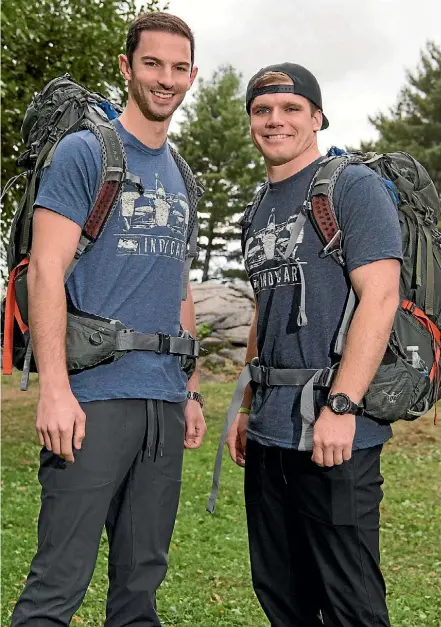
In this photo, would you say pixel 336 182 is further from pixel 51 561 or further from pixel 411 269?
pixel 51 561

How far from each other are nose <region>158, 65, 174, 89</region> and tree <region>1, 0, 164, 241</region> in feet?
29.1

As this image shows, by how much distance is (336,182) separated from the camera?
3.56 meters

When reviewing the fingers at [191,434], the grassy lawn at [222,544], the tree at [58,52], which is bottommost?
the grassy lawn at [222,544]

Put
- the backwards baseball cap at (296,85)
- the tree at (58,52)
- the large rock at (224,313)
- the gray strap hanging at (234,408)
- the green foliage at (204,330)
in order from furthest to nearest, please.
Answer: the large rock at (224,313) → the green foliage at (204,330) → the tree at (58,52) → the gray strap hanging at (234,408) → the backwards baseball cap at (296,85)

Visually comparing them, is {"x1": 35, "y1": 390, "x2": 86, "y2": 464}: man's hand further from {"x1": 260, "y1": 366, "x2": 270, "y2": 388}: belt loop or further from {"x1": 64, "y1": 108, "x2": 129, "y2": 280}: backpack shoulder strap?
{"x1": 260, "y1": 366, "x2": 270, "y2": 388}: belt loop

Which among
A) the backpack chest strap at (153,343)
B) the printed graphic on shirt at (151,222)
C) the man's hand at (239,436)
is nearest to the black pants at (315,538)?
the man's hand at (239,436)

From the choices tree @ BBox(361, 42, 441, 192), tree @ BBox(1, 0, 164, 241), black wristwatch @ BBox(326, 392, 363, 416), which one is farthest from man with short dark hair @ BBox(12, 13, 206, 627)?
tree @ BBox(361, 42, 441, 192)

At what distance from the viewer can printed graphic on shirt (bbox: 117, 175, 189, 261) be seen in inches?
142

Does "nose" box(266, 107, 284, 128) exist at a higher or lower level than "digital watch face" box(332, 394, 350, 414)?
higher

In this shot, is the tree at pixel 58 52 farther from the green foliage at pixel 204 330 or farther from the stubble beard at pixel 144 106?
the green foliage at pixel 204 330

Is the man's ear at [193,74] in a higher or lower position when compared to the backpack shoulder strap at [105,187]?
higher

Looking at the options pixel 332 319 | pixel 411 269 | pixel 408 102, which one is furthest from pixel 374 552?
pixel 408 102

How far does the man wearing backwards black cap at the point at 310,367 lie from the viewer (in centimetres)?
342

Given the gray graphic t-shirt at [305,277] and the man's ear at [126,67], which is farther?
the man's ear at [126,67]
